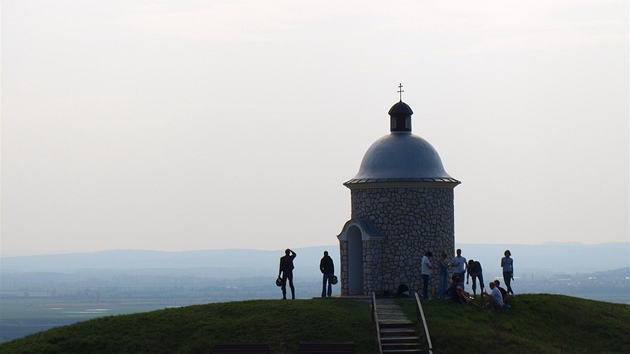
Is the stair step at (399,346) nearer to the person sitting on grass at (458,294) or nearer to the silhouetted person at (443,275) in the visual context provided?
the person sitting on grass at (458,294)

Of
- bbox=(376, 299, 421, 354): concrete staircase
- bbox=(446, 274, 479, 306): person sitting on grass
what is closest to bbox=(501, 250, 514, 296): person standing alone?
bbox=(446, 274, 479, 306): person sitting on grass

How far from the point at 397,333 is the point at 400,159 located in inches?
428

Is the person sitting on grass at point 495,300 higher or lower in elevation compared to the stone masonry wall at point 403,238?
lower

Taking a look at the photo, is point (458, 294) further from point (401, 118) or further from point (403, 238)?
point (401, 118)

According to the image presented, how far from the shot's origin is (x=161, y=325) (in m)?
33.8

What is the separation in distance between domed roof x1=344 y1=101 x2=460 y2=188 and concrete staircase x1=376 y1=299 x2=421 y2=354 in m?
7.72

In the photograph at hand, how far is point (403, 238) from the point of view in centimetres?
4184

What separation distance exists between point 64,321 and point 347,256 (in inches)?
5885

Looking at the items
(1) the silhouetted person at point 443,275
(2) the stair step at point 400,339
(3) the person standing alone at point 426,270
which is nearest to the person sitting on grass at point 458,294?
(1) the silhouetted person at point 443,275

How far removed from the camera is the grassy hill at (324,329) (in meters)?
32.3

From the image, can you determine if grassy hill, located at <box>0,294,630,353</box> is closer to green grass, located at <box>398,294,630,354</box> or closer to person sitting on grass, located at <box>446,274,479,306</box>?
green grass, located at <box>398,294,630,354</box>

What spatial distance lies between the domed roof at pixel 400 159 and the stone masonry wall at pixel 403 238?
484 millimetres

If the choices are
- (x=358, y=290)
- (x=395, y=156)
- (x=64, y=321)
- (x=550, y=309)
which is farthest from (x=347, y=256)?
(x=64, y=321)

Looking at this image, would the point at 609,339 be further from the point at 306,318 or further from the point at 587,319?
the point at 306,318
